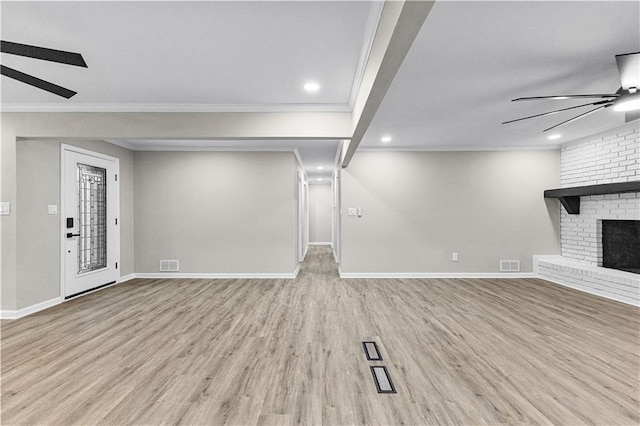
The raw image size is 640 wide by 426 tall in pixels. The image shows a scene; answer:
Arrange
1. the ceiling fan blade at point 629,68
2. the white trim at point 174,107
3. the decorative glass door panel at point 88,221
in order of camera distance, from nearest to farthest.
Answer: the ceiling fan blade at point 629,68 → the white trim at point 174,107 → the decorative glass door panel at point 88,221

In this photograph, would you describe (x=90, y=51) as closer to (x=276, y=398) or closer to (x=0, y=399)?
(x=0, y=399)

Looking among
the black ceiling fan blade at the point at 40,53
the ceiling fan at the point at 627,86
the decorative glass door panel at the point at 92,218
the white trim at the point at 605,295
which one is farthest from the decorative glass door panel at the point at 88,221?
the white trim at the point at 605,295

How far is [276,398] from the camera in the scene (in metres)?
2.04

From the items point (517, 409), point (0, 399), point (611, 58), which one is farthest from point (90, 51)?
point (611, 58)

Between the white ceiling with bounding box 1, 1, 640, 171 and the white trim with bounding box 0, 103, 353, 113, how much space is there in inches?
0.6

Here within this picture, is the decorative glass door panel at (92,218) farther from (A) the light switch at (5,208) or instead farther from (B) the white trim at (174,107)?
(B) the white trim at (174,107)

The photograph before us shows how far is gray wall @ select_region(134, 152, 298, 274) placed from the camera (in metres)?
5.94

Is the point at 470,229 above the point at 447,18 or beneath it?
beneath

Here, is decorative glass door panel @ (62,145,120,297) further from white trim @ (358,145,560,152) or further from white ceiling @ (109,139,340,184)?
white trim @ (358,145,560,152)

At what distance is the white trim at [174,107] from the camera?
366 cm

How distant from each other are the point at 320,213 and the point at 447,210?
245 inches

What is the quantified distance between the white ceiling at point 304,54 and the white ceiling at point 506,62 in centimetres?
1

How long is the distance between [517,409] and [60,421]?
2.75 m

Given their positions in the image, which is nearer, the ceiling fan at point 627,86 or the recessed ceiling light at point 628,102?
the ceiling fan at point 627,86
